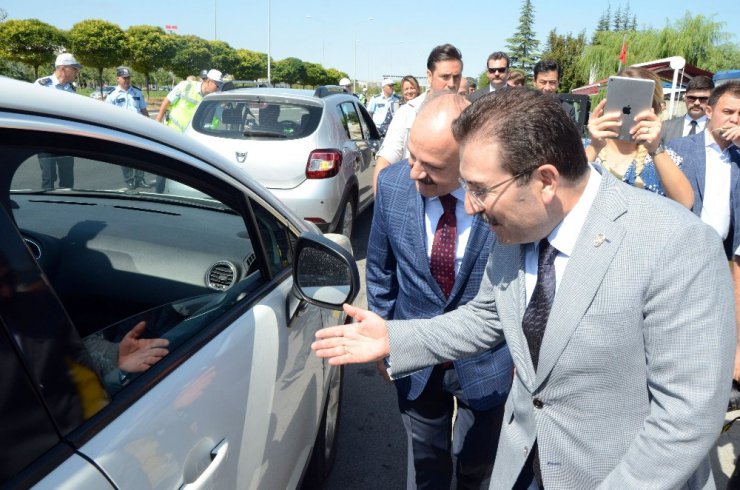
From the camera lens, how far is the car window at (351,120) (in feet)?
21.7

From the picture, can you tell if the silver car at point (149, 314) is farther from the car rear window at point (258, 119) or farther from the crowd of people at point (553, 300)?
the car rear window at point (258, 119)

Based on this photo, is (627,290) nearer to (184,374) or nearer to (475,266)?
(475,266)

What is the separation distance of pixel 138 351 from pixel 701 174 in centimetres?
302

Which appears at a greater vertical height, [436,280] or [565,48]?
[565,48]

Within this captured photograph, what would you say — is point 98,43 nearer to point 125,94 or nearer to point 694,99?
point 125,94

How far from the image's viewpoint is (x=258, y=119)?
19.1 ft

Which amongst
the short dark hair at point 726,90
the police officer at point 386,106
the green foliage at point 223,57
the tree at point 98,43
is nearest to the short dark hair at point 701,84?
the short dark hair at point 726,90

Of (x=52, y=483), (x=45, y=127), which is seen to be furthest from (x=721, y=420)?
(x=45, y=127)

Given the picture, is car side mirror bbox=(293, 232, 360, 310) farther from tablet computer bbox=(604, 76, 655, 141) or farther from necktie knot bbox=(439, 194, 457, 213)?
tablet computer bbox=(604, 76, 655, 141)

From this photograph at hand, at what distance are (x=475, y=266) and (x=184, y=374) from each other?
110 centimetres

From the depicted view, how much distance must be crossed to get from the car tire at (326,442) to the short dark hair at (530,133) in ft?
5.25

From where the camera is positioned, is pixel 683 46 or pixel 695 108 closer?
pixel 695 108

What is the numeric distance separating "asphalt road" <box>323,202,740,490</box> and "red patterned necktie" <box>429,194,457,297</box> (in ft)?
4.30

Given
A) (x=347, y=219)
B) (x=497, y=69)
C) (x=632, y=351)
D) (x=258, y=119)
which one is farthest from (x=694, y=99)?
(x=632, y=351)
